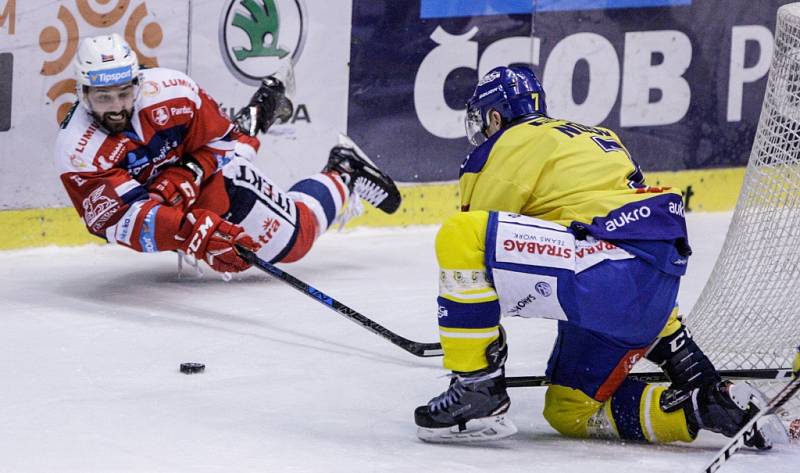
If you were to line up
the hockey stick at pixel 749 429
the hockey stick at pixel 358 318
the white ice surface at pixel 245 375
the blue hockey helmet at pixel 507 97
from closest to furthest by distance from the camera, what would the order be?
the hockey stick at pixel 749 429, the white ice surface at pixel 245 375, the blue hockey helmet at pixel 507 97, the hockey stick at pixel 358 318

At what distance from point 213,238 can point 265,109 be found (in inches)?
34.2

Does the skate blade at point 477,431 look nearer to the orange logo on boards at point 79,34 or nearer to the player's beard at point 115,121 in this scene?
the player's beard at point 115,121

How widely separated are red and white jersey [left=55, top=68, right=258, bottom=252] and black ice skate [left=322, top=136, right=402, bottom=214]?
673 millimetres

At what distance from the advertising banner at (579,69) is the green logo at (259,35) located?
26 cm

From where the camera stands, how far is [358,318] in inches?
158

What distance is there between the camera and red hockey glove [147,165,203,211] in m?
4.40

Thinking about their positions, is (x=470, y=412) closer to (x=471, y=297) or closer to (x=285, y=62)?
(x=471, y=297)

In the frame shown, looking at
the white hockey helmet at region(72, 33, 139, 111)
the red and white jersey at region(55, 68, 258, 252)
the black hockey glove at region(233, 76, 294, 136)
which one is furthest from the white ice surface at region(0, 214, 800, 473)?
the white hockey helmet at region(72, 33, 139, 111)

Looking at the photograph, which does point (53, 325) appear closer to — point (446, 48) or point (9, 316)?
point (9, 316)

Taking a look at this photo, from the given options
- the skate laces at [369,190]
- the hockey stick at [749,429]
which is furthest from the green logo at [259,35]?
the hockey stick at [749,429]

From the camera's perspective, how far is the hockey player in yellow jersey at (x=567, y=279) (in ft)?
9.82

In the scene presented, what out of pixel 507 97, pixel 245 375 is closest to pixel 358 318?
pixel 245 375

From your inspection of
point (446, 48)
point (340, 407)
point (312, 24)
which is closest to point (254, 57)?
point (312, 24)

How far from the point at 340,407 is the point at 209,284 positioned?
1.38 m
